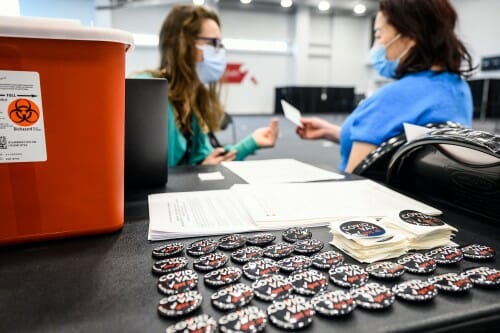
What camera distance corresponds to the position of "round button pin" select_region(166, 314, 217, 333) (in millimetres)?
271

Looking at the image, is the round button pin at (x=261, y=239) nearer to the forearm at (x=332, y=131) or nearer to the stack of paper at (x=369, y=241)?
the stack of paper at (x=369, y=241)

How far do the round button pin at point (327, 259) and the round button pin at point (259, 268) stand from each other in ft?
0.15

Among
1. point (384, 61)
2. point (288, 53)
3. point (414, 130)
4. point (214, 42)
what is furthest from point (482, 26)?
point (414, 130)

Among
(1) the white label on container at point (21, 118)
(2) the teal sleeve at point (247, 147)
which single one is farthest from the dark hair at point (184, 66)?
(1) the white label on container at point (21, 118)

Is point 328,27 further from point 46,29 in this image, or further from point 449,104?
point 46,29

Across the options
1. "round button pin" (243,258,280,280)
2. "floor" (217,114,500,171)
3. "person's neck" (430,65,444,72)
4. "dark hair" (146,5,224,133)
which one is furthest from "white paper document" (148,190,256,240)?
"floor" (217,114,500,171)

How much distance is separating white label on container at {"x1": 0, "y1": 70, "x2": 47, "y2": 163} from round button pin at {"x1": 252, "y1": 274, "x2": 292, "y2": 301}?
300 mm

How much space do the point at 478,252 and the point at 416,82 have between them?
90 cm

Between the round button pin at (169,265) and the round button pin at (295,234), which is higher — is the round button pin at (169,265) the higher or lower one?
the higher one

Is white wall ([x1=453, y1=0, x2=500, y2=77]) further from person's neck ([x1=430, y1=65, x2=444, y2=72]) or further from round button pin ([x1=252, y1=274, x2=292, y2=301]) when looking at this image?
round button pin ([x1=252, y1=274, x2=292, y2=301])

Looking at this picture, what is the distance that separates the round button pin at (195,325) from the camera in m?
0.27

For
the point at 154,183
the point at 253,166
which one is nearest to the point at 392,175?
the point at 253,166

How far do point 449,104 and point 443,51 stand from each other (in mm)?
217

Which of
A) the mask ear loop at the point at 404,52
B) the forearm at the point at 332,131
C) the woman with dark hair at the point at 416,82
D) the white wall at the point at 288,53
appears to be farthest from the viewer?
the white wall at the point at 288,53
